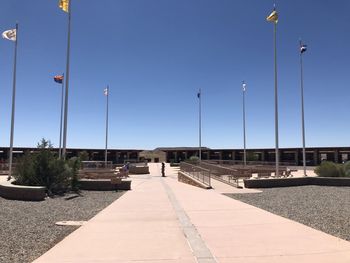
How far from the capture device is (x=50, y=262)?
6617 mm

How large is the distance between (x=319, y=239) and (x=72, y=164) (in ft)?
50.7

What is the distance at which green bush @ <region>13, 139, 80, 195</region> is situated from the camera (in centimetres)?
1878

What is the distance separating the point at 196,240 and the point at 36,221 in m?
5.29

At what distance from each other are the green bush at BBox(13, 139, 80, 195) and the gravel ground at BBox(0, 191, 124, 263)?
141cm

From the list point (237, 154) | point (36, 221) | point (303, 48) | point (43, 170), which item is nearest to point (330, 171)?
point (303, 48)

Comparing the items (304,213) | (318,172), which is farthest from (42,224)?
(318,172)

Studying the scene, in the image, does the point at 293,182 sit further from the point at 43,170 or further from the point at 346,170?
the point at 43,170

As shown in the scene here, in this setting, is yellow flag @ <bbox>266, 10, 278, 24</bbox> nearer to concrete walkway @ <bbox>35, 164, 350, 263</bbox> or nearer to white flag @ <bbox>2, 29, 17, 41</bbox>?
white flag @ <bbox>2, 29, 17, 41</bbox>

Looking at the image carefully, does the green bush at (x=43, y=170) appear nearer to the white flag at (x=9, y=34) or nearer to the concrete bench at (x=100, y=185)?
the concrete bench at (x=100, y=185)

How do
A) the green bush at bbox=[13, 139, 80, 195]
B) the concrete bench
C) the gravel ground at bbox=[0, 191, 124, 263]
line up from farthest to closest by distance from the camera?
the concrete bench → the green bush at bbox=[13, 139, 80, 195] → the gravel ground at bbox=[0, 191, 124, 263]

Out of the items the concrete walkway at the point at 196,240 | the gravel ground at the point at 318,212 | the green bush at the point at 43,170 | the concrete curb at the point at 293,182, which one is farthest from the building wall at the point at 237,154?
the concrete walkway at the point at 196,240

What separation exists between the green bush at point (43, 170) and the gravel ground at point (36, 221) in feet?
4.62

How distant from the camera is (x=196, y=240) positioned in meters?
8.29

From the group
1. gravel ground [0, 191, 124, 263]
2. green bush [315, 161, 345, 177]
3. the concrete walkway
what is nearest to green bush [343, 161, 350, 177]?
green bush [315, 161, 345, 177]
